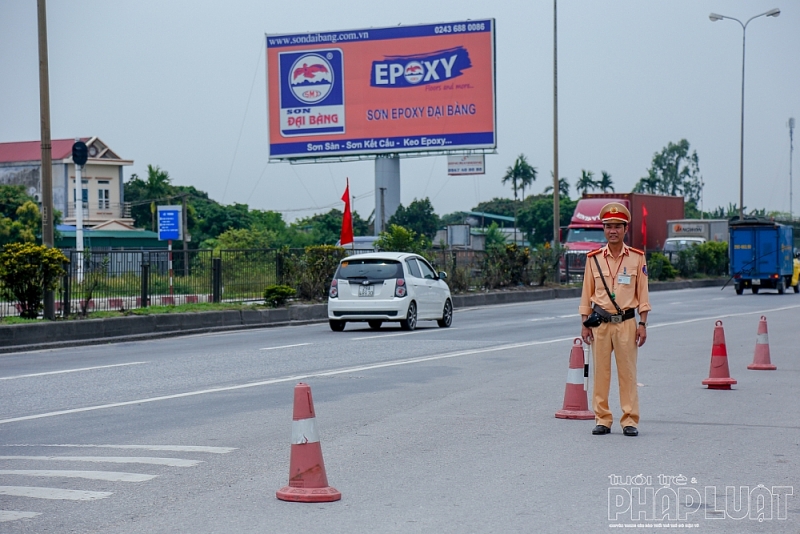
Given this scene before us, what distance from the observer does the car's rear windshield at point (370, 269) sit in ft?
71.6

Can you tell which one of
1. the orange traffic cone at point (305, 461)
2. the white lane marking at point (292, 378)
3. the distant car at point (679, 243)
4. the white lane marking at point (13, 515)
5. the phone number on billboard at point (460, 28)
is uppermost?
the phone number on billboard at point (460, 28)

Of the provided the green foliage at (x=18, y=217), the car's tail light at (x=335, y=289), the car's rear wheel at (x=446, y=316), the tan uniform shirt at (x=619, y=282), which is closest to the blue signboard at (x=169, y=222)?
the green foliage at (x=18, y=217)

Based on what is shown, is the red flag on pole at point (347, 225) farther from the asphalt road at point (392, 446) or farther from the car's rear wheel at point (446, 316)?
the asphalt road at point (392, 446)

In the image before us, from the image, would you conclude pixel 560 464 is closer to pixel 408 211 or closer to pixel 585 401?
pixel 585 401

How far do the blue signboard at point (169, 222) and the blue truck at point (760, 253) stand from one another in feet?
72.6

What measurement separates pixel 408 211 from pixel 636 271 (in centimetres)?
9194

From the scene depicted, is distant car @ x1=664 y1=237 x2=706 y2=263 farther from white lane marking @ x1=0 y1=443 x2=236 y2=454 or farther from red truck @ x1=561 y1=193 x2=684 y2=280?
white lane marking @ x1=0 y1=443 x2=236 y2=454

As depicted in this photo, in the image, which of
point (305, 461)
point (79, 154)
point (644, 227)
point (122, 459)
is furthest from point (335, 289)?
point (644, 227)

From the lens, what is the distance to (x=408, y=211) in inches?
3969

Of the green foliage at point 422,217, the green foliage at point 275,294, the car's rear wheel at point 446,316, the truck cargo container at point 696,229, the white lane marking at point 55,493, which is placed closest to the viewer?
the white lane marking at point 55,493

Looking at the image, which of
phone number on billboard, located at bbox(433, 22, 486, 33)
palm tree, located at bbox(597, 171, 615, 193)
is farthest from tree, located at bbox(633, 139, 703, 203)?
phone number on billboard, located at bbox(433, 22, 486, 33)

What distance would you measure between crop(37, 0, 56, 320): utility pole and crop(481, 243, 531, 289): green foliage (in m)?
19.3

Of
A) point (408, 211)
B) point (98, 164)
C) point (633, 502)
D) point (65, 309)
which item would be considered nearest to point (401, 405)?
point (633, 502)

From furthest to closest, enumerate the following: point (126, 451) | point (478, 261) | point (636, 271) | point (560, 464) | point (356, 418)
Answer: point (478, 261)
point (356, 418)
point (636, 271)
point (126, 451)
point (560, 464)
